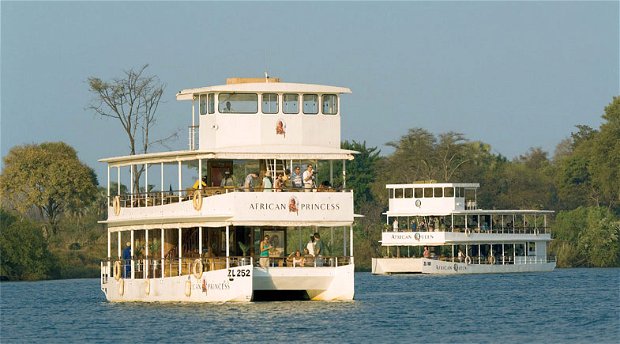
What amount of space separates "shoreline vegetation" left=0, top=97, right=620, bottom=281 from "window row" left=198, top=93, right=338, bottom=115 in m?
35.2

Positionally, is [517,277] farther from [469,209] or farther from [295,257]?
[295,257]

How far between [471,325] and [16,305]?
2058 cm

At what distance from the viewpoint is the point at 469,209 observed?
106m

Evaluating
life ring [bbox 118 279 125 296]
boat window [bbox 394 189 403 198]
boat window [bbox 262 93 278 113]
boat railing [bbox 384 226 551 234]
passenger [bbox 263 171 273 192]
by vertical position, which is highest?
boat window [bbox 262 93 278 113]

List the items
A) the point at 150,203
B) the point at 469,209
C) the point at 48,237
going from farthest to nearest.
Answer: the point at 469,209 < the point at 48,237 < the point at 150,203

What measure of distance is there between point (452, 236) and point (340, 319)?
178 ft

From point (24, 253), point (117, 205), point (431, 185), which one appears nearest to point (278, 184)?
point (117, 205)

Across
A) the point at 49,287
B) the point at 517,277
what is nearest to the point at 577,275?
the point at 517,277

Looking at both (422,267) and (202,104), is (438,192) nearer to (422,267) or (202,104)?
(422,267)

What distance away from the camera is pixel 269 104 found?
5447 cm

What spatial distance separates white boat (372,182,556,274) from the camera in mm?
101750

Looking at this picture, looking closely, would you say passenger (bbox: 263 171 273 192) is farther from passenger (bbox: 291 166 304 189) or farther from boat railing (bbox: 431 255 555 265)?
boat railing (bbox: 431 255 555 265)

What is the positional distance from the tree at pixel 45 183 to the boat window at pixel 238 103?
4867 centimetres

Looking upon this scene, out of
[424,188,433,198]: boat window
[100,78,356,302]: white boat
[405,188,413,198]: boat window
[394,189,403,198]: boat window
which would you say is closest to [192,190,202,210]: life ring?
[100,78,356,302]: white boat
